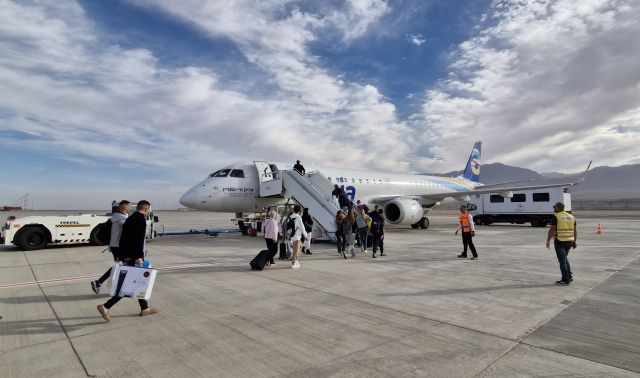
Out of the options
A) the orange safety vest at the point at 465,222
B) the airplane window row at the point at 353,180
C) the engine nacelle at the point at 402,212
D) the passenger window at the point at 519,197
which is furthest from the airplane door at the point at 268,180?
the passenger window at the point at 519,197

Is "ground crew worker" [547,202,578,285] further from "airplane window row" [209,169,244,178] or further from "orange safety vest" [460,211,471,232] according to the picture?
"airplane window row" [209,169,244,178]

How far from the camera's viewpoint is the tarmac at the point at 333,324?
3469 mm

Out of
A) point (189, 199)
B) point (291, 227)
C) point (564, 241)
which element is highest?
point (189, 199)

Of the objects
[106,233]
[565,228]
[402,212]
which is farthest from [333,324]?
[402,212]

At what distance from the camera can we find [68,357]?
3.70 metres

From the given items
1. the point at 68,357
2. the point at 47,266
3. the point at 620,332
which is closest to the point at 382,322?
the point at 620,332

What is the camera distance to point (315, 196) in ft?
48.1

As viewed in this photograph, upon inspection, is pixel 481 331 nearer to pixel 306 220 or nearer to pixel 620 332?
pixel 620 332

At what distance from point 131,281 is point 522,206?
26.8m

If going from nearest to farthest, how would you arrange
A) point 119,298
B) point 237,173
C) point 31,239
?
point 119,298 < point 31,239 < point 237,173

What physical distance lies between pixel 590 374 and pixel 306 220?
32.4 ft

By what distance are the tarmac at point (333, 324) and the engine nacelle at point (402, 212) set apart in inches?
365

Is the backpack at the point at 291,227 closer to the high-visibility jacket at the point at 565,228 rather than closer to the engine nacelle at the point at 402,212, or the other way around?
the high-visibility jacket at the point at 565,228

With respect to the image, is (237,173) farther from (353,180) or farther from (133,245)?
(133,245)
